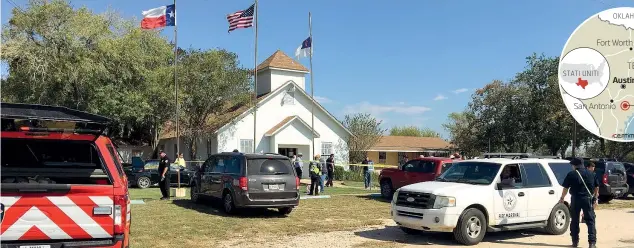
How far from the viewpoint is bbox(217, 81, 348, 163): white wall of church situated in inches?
1334

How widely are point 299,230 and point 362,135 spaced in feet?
109

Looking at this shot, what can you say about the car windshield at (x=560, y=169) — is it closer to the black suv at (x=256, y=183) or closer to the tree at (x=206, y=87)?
the black suv at (x=256, y=183)

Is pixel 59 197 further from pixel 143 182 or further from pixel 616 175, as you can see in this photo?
pixel 616 175

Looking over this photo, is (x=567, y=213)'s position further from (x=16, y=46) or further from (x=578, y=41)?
(x=16, y=46)

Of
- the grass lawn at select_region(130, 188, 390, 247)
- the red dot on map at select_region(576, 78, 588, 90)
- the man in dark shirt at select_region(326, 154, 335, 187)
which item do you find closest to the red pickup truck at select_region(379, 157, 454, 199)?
the grass lawn at select_region(130, 188, 390, 247)

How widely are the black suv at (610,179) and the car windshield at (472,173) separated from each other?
1031 cm

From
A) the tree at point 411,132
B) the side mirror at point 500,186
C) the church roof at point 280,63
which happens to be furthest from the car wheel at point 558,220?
the tree at point 411,132

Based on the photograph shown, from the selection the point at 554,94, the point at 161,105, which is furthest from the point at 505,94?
the point at 161,105

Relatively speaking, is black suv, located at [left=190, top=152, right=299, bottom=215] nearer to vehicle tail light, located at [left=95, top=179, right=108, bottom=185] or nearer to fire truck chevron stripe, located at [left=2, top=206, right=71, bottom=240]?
vehicle tail light, located at [left=95, top=179, right=108, bottom=185]

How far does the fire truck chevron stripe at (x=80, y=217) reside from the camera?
18.6ft

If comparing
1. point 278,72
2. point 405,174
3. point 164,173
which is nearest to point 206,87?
point 278,72

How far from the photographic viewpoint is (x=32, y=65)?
1123 inches

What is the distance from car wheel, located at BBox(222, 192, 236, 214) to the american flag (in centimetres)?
1571

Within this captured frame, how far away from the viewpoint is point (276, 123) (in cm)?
3528
